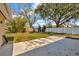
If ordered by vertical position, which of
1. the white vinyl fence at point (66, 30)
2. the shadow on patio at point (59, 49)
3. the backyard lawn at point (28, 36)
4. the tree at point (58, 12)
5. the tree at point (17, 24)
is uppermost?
the tree at point (58, 12)

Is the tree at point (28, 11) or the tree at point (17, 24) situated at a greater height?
the tree at point (28, 11)

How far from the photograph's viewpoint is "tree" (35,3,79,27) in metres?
4.28

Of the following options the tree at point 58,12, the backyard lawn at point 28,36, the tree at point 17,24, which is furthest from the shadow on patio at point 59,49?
the tree at point 17,24

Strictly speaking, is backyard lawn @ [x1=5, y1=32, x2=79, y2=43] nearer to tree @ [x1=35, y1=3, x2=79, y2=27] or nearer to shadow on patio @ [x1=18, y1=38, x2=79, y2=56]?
shadow on patio @ [x1=18, y1=38, x2=79, y2=56]

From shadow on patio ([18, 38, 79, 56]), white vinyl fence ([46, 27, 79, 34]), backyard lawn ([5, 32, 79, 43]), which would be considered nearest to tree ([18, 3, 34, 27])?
backyard lawn ([5, 32, 79, 43])

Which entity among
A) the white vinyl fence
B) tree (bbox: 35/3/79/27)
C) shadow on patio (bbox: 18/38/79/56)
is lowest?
shadow on patio (bbox: 18/38/79/56)

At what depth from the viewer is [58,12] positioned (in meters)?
4.32

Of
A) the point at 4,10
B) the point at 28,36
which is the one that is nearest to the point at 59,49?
the point at 28,36

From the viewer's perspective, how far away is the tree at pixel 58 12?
169 inches

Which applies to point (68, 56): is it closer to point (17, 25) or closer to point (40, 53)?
point (40, 53)

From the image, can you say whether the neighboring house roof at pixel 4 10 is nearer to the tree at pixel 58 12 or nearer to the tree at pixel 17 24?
the tree at pixel 17 24

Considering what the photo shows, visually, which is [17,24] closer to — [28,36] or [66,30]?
[28,36]

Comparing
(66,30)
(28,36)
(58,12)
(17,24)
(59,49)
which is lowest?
(59,49)

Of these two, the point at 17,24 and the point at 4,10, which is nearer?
the point at 17,24
